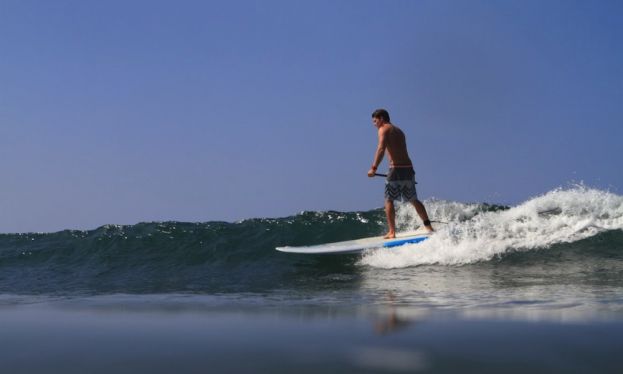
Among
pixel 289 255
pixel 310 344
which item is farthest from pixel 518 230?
pixel 310 344

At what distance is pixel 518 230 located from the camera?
7.70 meters

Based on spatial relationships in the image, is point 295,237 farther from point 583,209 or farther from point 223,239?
point 583,209

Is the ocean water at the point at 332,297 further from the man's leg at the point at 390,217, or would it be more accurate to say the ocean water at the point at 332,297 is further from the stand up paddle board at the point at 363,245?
the man's leg at the point at 390,217

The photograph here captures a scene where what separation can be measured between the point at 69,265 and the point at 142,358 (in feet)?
27.8

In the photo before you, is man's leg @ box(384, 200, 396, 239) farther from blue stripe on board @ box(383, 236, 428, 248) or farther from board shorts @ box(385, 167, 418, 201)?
blue stripe on board @ box(383, 236, 428, 248)

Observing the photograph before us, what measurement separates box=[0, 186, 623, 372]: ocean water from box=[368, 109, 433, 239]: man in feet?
2.16

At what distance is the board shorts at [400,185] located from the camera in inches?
310

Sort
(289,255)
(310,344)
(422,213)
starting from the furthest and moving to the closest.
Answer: (289,255) → (422,213) → (310,344)

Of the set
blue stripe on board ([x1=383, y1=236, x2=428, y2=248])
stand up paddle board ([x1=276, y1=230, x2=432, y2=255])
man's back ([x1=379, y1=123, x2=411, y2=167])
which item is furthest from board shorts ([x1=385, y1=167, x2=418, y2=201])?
blue stripe on board ([x1=383, y1=236, x2=428, y2=248])

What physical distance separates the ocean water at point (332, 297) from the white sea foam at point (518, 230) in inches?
1.0

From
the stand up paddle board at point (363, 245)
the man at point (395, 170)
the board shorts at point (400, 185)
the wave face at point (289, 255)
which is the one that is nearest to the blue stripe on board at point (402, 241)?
the stand up paddle board at point (363, 245)

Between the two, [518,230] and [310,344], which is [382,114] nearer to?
[518,230]

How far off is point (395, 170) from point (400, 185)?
230 mm

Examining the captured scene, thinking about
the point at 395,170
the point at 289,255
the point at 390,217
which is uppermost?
the point at 395,170
